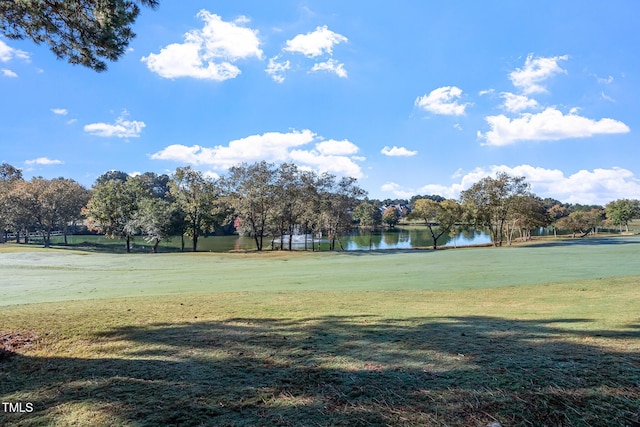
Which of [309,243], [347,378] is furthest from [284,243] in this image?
[347,378]

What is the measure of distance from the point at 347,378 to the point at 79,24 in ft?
24.6

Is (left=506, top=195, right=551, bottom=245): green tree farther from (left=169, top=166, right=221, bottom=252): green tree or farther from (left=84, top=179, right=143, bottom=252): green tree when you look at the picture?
(left=84, top=179, right=143, bottom=252): green tree

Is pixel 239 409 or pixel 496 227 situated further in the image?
pixel 496 227

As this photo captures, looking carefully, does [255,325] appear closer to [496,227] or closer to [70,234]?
[496,227]

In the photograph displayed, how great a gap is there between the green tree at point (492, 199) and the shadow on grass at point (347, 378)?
5466cm

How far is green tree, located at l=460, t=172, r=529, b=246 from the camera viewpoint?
55719mm

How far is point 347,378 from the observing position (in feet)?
12.7

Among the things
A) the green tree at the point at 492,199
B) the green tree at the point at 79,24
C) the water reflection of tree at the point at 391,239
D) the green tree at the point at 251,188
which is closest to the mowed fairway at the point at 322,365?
the green tree at the point at 79,24

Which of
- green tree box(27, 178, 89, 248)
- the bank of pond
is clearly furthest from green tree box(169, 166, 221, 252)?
green tree box(27, 178, 89, 248)

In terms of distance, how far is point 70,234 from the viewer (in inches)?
4090

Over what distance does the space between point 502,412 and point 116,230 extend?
65451 mm

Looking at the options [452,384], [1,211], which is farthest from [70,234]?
[452,384]

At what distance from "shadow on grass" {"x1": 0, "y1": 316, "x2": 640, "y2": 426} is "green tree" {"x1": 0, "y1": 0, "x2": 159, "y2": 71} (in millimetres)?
5283

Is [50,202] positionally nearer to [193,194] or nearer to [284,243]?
[193,194]
